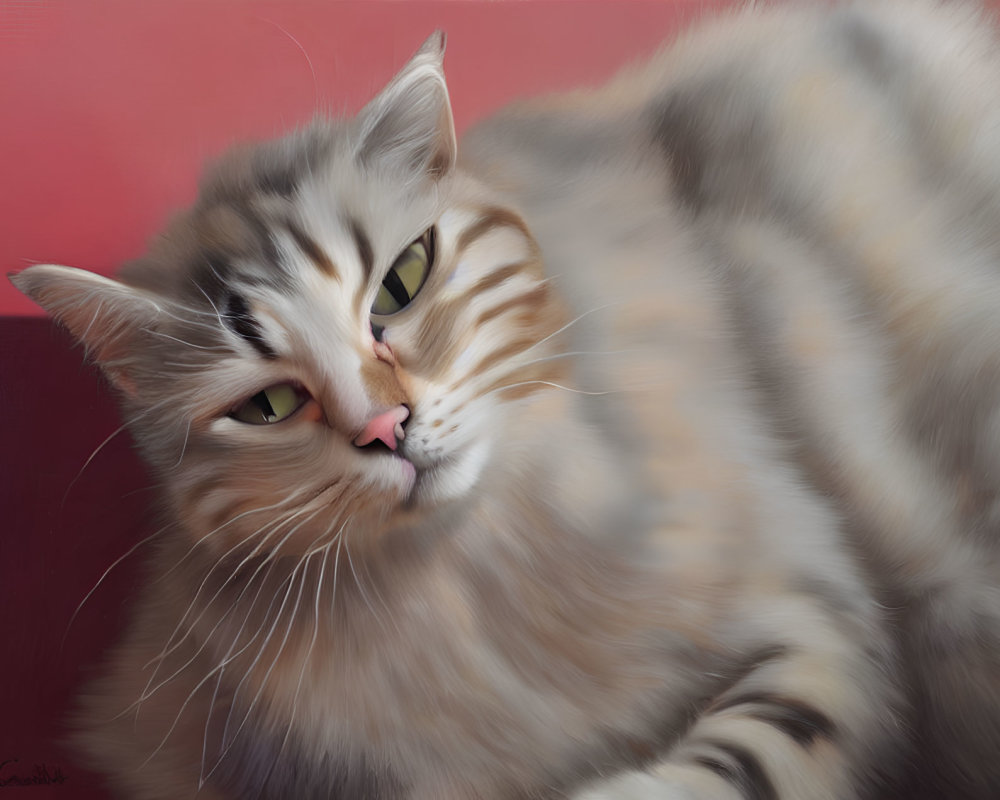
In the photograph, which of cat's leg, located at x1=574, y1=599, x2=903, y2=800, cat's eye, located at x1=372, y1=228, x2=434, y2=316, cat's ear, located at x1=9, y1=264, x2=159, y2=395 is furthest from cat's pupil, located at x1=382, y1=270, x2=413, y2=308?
cat's leg, located at x1=574, y1=599, x2=903, y2=800

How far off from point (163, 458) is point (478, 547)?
33 centimetres

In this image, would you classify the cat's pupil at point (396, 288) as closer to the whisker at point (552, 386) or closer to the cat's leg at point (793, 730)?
the whisker at point (552, 386)

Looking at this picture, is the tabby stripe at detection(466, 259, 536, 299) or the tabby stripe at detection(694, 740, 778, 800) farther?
the tabby stripe at detection(466, 259, 536, 299)

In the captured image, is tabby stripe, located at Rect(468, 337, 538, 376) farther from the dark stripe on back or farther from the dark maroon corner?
the dark maroon corner

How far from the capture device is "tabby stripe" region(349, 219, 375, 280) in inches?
34.6

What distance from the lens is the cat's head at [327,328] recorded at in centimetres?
82

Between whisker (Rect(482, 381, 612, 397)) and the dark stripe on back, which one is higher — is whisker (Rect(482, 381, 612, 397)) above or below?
above

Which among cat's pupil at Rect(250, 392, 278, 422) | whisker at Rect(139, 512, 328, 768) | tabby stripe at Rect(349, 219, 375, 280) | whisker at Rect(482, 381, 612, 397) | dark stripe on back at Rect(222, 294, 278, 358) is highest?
tabby stripe at Rect(349, 219, 375, 280)

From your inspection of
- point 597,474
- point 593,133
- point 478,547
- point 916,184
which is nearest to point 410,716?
point 478,547

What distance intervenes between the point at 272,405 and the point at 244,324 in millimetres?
82

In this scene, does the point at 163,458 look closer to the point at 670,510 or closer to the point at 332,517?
the point at 332,517
